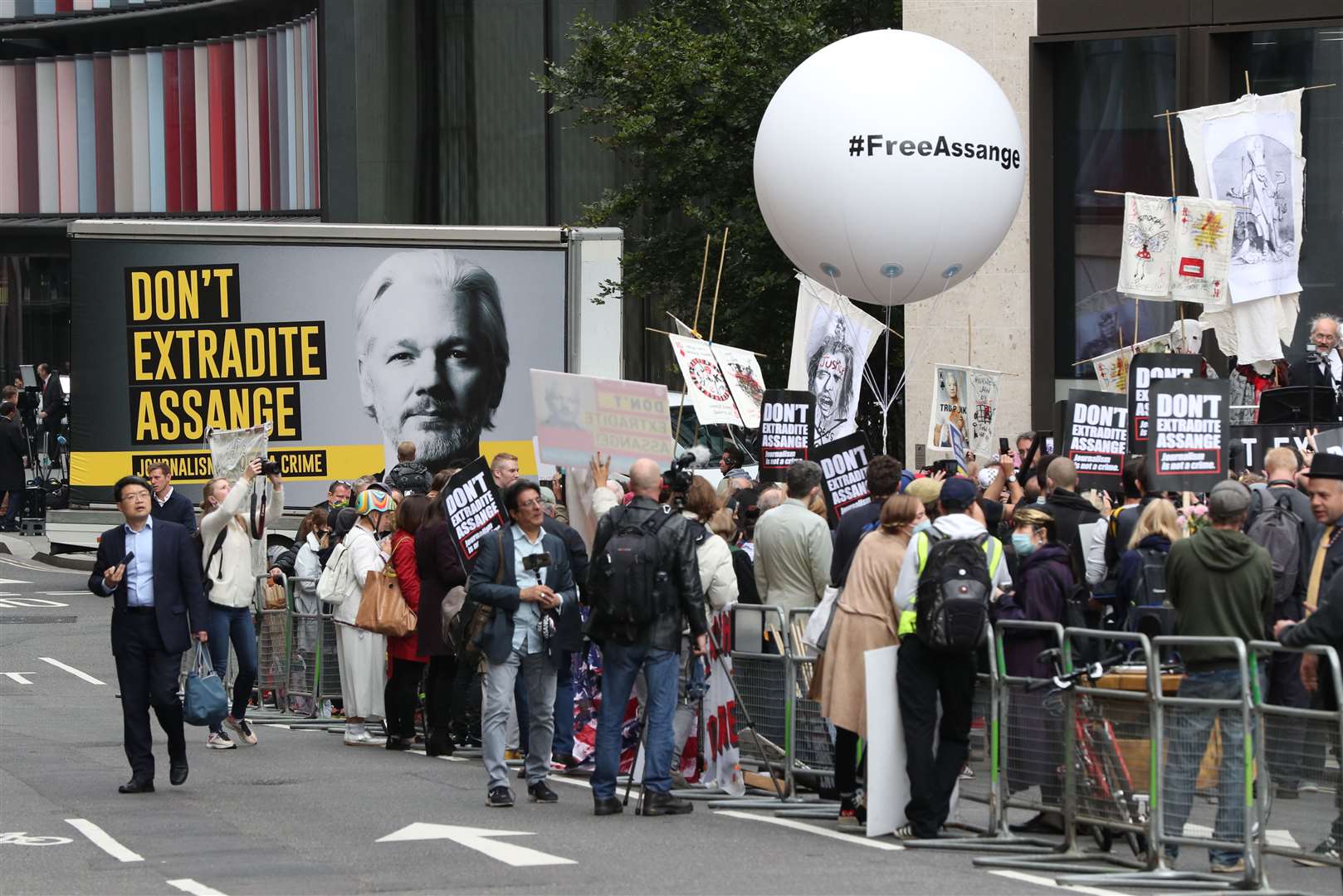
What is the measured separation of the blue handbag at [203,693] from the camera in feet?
43.4

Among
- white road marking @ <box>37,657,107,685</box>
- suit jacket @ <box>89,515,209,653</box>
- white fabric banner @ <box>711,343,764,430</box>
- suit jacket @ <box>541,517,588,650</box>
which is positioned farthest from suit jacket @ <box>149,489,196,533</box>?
white fabric banner @ <box>711,343,764,430</box>

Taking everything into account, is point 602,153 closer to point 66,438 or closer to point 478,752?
point 66,438

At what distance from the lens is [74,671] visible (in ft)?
66.3

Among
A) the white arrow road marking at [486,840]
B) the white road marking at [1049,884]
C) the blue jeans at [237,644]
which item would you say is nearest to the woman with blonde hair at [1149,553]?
the white road marking at [1049,884]

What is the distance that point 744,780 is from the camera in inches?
504

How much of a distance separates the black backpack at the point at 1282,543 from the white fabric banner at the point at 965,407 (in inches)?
247

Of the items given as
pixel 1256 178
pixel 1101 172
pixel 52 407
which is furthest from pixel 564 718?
pixel 52 407

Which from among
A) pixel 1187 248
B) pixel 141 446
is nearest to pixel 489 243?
pixel 141 446

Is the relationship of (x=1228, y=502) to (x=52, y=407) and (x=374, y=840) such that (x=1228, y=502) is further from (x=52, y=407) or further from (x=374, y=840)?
(x=52, y=407)

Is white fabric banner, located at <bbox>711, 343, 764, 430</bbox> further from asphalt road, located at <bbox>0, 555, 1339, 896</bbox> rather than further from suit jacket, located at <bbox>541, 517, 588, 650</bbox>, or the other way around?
suit jacket, located at <bbox>541, 517, 588, 650</bbox>

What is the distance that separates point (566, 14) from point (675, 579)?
2566cm

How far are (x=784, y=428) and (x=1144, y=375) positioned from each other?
2.64 meters

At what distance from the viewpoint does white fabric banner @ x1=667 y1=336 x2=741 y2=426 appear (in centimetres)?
1842

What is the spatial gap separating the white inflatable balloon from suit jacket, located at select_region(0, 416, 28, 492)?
1898cm
